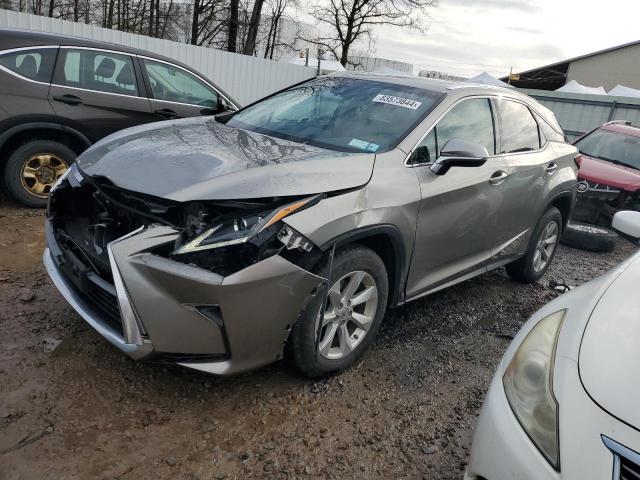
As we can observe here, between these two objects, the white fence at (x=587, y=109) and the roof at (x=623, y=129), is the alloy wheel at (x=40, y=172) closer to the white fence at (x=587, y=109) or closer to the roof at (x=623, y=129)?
the roof at (x=623, y=129)

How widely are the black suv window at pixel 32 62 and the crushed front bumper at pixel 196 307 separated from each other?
141 inches

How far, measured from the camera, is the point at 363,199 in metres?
2.65

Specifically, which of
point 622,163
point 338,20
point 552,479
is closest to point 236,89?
point 622,163

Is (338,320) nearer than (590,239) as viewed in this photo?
Yes

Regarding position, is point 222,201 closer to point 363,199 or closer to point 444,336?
point 363,199

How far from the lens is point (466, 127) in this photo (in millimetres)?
3533

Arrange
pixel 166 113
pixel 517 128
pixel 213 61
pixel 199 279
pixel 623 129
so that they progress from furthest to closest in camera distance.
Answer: pixel 213 61
pixel 623 129
pixel 166 113
pixel 517 128
pixel 199 279

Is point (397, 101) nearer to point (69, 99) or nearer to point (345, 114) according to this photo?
point (345, 114)

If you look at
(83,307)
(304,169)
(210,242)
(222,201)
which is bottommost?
(83,307)

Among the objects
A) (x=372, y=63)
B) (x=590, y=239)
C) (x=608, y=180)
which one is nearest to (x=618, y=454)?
(x=590, y=239)

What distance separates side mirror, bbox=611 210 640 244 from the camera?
9.45 feet

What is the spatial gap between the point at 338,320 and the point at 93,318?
125 centimetres

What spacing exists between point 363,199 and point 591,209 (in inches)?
242

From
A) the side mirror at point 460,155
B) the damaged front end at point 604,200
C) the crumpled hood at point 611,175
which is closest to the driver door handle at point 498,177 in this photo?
the side mirror at point 460,155
